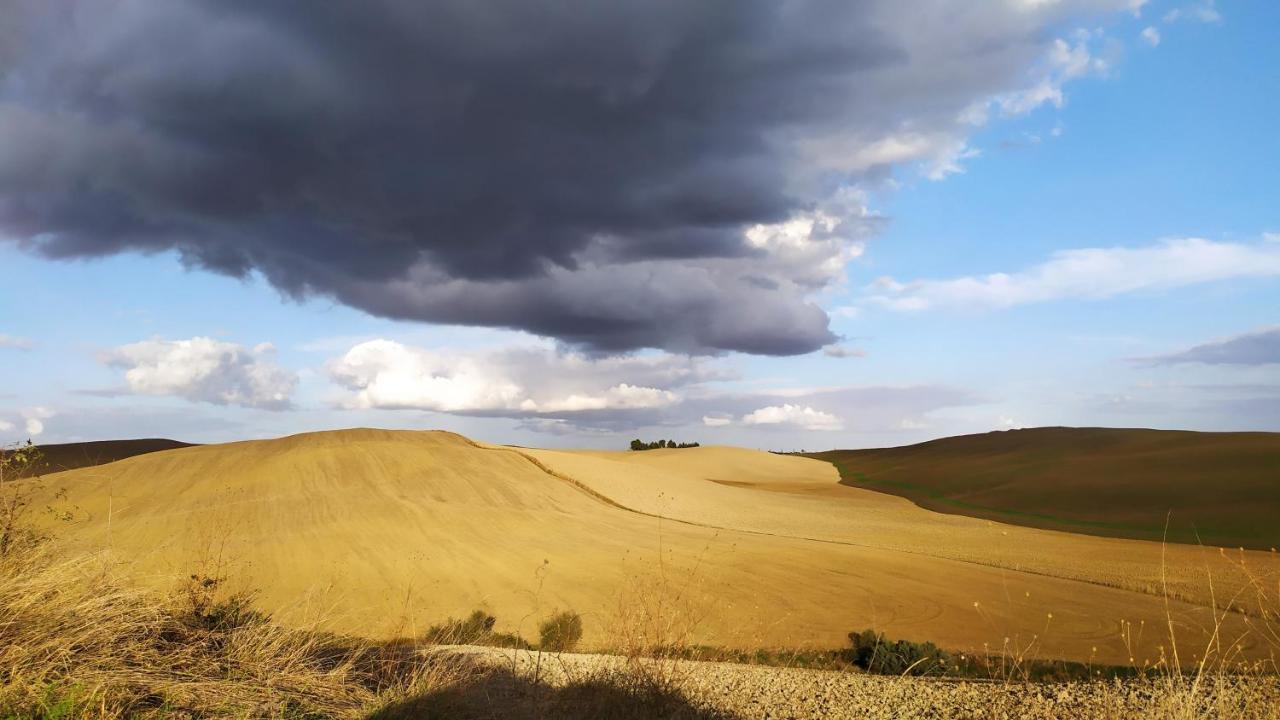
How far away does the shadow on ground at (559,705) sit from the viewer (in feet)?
19.8

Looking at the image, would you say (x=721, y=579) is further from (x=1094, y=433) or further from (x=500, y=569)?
(x=1094, y=433)

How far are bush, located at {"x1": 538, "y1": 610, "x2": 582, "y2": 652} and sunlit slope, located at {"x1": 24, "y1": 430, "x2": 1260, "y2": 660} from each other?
0.37m

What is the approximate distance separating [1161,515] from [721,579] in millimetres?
28877

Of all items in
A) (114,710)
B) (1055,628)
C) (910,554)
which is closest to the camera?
(114,710)

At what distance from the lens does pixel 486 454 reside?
41.2 m

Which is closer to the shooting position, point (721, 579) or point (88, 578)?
point (88, 578)

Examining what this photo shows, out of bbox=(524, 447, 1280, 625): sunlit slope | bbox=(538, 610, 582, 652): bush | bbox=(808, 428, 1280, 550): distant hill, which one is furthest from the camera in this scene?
bbox=(808, 428, 1280, 550): distant hill

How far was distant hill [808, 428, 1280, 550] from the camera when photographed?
34.5 meters

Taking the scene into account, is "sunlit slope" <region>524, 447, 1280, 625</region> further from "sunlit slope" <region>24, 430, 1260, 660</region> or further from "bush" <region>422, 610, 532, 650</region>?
"bush" <region>422, 610, 532, 650</region>

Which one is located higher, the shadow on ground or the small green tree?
the small green tree

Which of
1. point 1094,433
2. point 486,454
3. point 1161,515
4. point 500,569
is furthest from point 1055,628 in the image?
point 1094,433

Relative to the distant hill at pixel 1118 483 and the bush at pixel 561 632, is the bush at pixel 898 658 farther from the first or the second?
the distant hill at pixel 1118 483

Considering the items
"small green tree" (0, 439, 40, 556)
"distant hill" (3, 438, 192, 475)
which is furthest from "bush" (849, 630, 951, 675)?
"distant hill" (3, 438, 192, 475)

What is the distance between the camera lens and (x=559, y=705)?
21.1 ft
